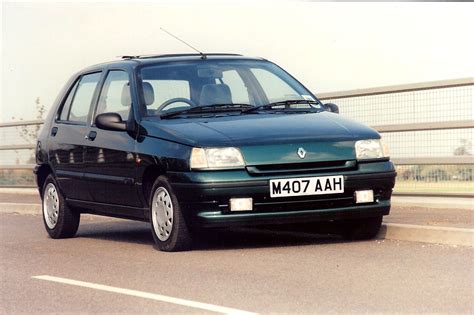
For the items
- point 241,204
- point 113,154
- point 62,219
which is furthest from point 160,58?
point 241,204

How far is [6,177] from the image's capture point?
23.8 m

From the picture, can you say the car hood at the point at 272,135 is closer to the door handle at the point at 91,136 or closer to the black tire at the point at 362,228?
the black tire at the point at 362,228

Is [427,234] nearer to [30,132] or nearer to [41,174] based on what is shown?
[41,174]

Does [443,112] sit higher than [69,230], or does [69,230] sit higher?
[443,112]

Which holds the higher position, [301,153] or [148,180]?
[301,153]

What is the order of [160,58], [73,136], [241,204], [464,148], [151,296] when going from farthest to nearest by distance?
[464,148] < [73,136] < [160,58] < [241,204] < [151,296]

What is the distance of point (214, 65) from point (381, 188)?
6.96 ft

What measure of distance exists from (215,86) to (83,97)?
193 centimetres

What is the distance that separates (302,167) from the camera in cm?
981

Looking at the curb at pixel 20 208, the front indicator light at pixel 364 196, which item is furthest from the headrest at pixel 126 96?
the curb at pixel 20 208

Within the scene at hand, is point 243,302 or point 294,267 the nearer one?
point 243,302

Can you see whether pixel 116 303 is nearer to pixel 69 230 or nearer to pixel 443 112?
pixel 69 230

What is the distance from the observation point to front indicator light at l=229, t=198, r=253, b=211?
9.62 metres

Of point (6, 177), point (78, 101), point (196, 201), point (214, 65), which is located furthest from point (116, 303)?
point (6, 177)
